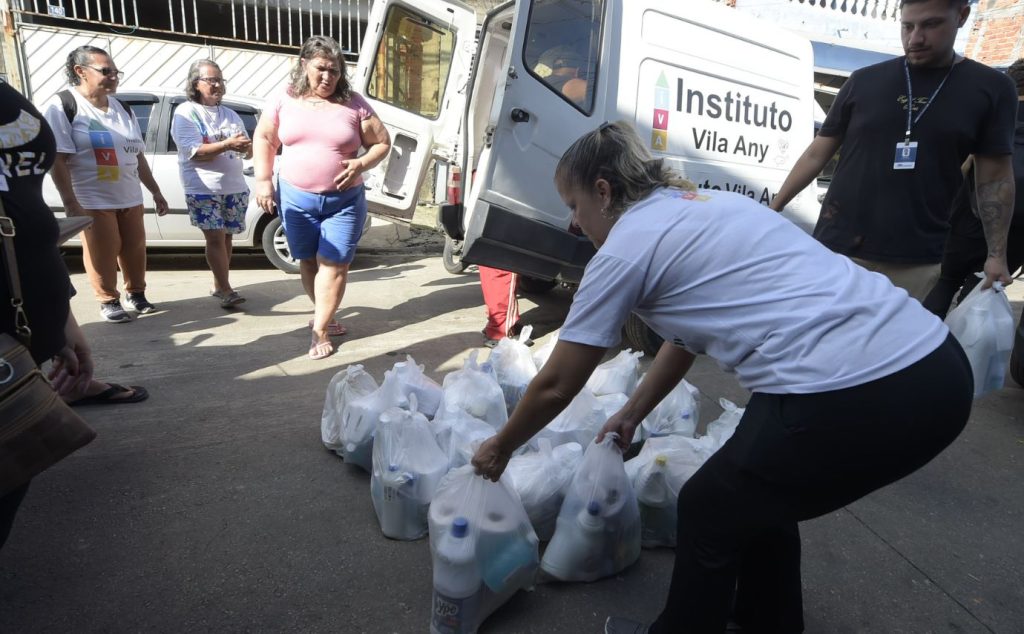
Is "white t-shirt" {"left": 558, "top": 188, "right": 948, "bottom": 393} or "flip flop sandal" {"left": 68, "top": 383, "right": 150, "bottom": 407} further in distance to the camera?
"flip flop sandal" {"left": 68, "top": 383, "right": 150, "bottom": 407}

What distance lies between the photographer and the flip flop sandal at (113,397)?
2936 millimetres

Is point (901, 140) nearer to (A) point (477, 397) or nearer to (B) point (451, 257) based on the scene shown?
(A) point (477, 397)

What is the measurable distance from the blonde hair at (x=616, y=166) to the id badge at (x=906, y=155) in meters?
1.50

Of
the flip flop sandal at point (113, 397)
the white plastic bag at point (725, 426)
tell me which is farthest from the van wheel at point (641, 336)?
the flip flop sandal at point (113, 397)

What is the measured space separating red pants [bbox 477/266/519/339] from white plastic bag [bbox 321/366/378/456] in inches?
58.1

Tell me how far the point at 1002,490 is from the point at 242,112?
5.93 meters

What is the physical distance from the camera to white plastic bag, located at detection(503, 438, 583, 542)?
2.01 metres

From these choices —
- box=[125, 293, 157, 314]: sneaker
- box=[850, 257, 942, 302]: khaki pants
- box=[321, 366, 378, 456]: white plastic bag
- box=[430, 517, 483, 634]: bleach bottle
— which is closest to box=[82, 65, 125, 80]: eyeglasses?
box=[125, 293, 157, 314]: sneaker

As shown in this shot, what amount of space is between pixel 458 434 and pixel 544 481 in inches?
14.7

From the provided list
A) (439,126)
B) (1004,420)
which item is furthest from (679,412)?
(439,126)

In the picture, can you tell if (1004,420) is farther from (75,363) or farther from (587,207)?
(75,363)

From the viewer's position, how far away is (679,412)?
8.75 feet

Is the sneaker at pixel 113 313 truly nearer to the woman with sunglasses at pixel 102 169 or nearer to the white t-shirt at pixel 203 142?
the woman with sunglasses at pixel 102 169

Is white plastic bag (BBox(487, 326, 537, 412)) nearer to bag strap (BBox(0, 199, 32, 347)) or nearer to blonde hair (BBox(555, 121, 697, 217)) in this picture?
blonde hair (BBox(555, 121, 697, 217))
